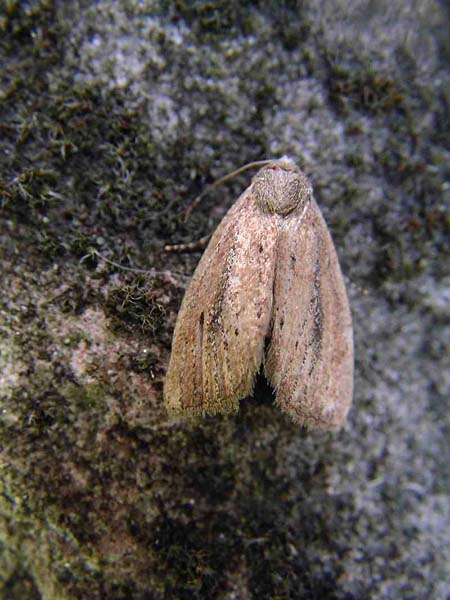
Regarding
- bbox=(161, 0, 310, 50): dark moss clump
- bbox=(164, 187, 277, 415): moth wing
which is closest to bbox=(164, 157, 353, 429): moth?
bbox=(164, 187, 277, 415): moth wing

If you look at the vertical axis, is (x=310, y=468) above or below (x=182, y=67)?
below

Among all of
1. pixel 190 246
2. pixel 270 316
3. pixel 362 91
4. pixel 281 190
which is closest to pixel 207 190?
pixel 190 246

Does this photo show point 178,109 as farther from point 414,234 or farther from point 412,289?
point 412,289

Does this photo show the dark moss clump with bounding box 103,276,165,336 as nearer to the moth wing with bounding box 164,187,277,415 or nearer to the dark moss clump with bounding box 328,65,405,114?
the moth wing with bounding box 164,187,277,415

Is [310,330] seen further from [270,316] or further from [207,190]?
[207,190]

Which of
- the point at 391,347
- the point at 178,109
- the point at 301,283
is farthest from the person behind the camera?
the point at 391,347

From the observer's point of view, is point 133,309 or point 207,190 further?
point 207,190

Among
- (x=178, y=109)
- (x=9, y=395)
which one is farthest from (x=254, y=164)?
(x=9, y=395)
